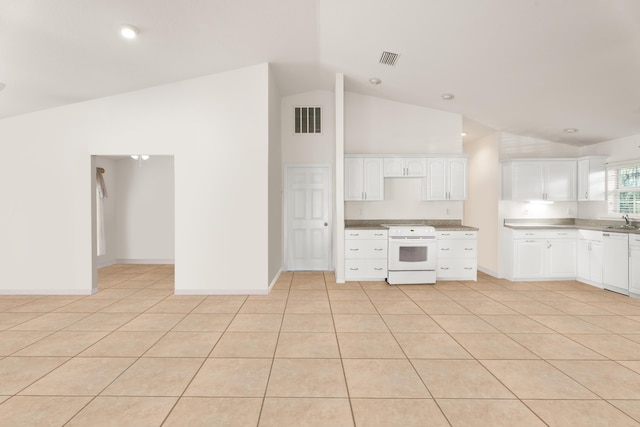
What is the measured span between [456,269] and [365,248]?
160 centimetres

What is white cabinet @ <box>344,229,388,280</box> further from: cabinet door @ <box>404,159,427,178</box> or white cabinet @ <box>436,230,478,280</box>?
cabinet door @ <box>404,159,427,178</box>

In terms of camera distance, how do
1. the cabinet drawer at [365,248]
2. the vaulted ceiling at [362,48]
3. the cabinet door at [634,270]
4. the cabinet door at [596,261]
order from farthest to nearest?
the cabinet drawer at [365,248] < the cabinet door at [596,261] < the cabinet door at [634,270] < the vaulted ceiling at [362,48]

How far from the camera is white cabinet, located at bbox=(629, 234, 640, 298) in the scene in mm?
4551

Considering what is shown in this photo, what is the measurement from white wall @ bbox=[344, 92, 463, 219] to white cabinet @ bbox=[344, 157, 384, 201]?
0.36 meters

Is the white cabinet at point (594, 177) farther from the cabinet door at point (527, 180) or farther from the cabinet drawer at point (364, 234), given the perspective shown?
the cabinet drawer at point (364, 234)

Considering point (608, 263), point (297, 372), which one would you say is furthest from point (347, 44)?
point (608, 263)

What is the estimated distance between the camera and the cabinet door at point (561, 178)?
5816 mm

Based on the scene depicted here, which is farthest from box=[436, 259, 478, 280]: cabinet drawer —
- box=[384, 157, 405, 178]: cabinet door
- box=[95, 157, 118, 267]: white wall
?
box=[95, 157, 118, 267]: white wall

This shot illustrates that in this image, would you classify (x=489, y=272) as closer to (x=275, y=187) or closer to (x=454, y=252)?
(x=454, y=252)

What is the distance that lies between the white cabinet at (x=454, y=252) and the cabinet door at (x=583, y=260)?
70.3 inches

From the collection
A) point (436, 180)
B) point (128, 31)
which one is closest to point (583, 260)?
point (436, 180)

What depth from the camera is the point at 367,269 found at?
18.0ft

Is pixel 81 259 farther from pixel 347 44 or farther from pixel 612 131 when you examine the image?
pixel 612 131

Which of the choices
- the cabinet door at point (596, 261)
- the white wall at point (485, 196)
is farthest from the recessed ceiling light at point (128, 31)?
the cabinet door at point (596, 261)
